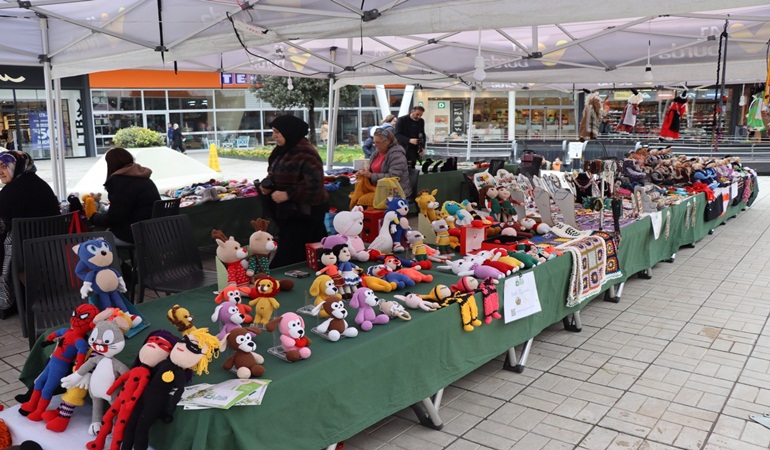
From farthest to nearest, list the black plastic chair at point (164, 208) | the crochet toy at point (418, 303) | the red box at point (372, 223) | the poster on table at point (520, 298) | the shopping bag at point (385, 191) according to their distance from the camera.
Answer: the black plastic chair at point (164, 208) < the shopping bag at point (385, 191) < the red box at point (372, 223) < the poster on table at point (520, 298) < the crochet toy at point (418, 303)

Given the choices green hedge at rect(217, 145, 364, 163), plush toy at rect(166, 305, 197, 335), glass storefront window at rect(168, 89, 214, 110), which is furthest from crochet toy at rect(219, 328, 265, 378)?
glass storefront window at rect(168, 89, 214, 110)

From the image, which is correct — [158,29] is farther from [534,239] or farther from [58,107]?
[534,239]

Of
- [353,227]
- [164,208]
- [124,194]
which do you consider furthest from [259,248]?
[164,208]

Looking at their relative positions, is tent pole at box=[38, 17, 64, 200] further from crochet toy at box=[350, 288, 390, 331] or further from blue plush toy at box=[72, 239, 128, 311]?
crochet toy at box=[350, 288, 390, 331]

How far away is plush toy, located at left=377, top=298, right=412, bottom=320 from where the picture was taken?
2762 mm

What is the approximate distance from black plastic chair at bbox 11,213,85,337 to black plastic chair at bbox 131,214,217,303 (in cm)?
77

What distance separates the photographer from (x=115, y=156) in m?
4.77

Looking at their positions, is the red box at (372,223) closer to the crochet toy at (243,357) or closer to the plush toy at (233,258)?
the plush toy at (233,258)

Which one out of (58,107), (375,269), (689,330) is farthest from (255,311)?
(58,107)

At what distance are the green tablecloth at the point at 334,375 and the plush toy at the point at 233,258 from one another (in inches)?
6.7

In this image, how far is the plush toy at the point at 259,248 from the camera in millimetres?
3145

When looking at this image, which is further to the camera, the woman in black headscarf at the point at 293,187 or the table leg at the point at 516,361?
the woman in black headscarf at the point at 293,187

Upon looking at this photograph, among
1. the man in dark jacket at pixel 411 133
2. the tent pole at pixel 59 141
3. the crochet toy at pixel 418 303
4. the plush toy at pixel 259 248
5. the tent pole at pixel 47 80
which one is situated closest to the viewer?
the crochet toy at pixel 418 303

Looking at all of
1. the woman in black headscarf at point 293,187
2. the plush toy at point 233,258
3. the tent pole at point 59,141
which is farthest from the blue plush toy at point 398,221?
the tent pole at point 59,141
